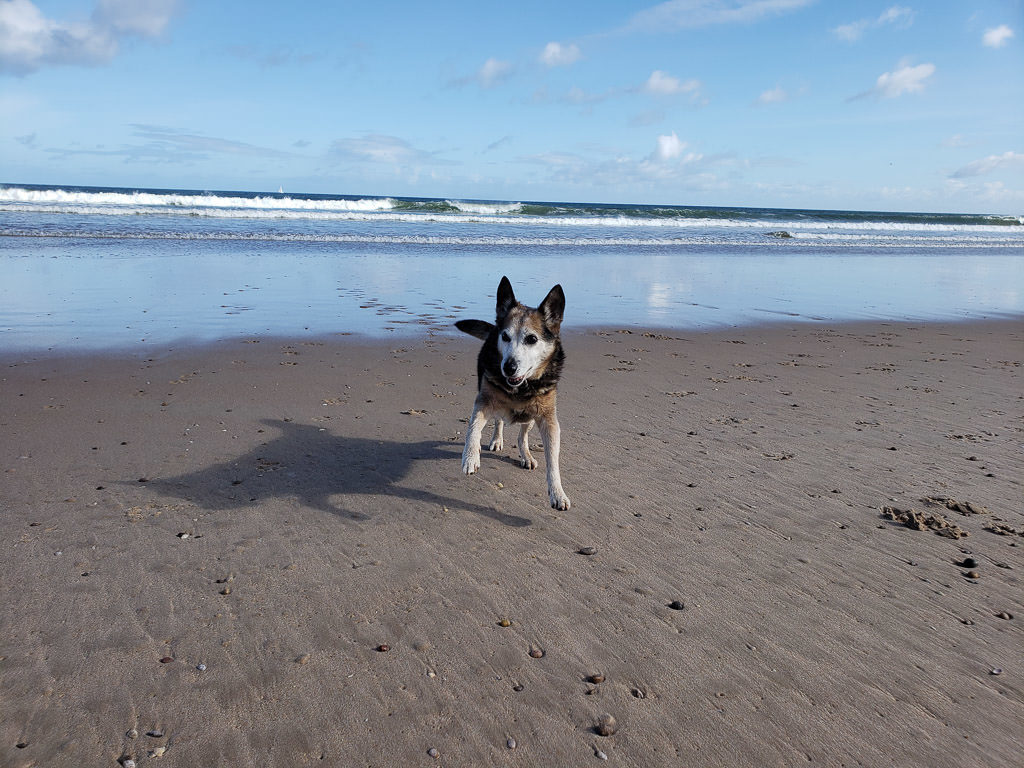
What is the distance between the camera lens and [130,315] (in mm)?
9703

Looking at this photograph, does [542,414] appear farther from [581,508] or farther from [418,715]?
[418,715]

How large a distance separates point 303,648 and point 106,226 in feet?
81.9

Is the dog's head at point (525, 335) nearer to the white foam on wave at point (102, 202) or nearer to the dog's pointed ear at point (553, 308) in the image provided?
the dog's pointed ear at point (553, 308)

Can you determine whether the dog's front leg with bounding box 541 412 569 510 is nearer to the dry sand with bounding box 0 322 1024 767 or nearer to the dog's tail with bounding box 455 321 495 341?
the dry sand with bounding box 0 322 1024 767

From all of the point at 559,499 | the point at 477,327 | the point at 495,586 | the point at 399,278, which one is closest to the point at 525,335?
the point at 477,327

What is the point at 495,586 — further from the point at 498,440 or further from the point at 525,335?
the point at 498,440

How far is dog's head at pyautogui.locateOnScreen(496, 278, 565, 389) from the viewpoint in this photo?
4.55 m

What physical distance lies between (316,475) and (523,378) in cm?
154

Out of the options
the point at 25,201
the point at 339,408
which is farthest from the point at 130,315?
the point at 25,201

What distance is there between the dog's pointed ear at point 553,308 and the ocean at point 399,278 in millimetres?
4749

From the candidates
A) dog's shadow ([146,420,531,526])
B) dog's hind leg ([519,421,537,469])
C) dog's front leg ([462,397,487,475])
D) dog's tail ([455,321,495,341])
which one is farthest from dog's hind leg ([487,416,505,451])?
dog's front leg ([462,397,487,475])

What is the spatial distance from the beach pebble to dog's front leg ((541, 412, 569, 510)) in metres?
1.80

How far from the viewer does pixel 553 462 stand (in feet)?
14.4

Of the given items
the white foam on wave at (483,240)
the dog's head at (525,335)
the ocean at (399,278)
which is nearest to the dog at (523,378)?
the dog's head at (525,335)
